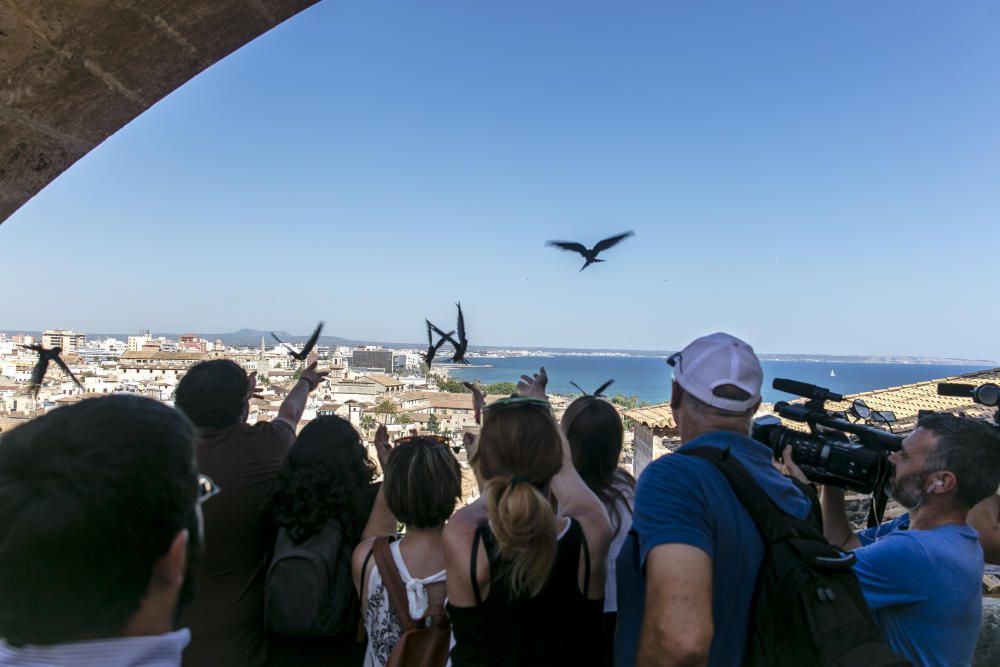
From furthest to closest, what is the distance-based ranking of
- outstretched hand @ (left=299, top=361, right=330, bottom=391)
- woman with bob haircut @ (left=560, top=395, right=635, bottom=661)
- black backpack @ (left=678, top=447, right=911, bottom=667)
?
1. outstretched hand @ (left=299, top=361, right=330, bottom=391)
2. woman with bob haircut @ (left=560, top=395, right=635, bottom=661)
3. black backpack @ (left=678, top=447, right=911, bottom=667)

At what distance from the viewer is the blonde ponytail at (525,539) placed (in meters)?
1.49

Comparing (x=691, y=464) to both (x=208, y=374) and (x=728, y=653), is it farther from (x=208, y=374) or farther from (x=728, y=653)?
(x=208, y=374)

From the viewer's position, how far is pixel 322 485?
1924mm

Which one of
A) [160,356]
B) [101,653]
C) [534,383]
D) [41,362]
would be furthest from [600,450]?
[160,356]

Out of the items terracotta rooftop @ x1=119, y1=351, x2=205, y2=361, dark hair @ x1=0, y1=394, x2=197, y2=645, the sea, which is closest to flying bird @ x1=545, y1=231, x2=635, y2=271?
the sea

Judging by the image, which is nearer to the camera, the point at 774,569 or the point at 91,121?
the point at 774,569

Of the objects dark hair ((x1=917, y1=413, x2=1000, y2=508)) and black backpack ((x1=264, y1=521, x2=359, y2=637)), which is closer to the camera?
dark hair ((x1=917, y1=413, x2=1000, y2=508))

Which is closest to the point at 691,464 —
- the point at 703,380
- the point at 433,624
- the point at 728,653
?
the point at 703,380

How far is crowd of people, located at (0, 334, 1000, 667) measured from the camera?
729mm

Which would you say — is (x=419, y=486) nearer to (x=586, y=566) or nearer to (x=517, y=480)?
(x=517, y=480)

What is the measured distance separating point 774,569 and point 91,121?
2.05 metres

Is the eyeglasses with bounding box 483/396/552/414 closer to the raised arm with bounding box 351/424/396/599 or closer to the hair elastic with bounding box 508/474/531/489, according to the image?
the hair elastic with bounding box 508/474/531/489

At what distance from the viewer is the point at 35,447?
0.73m

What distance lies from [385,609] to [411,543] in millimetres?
195
